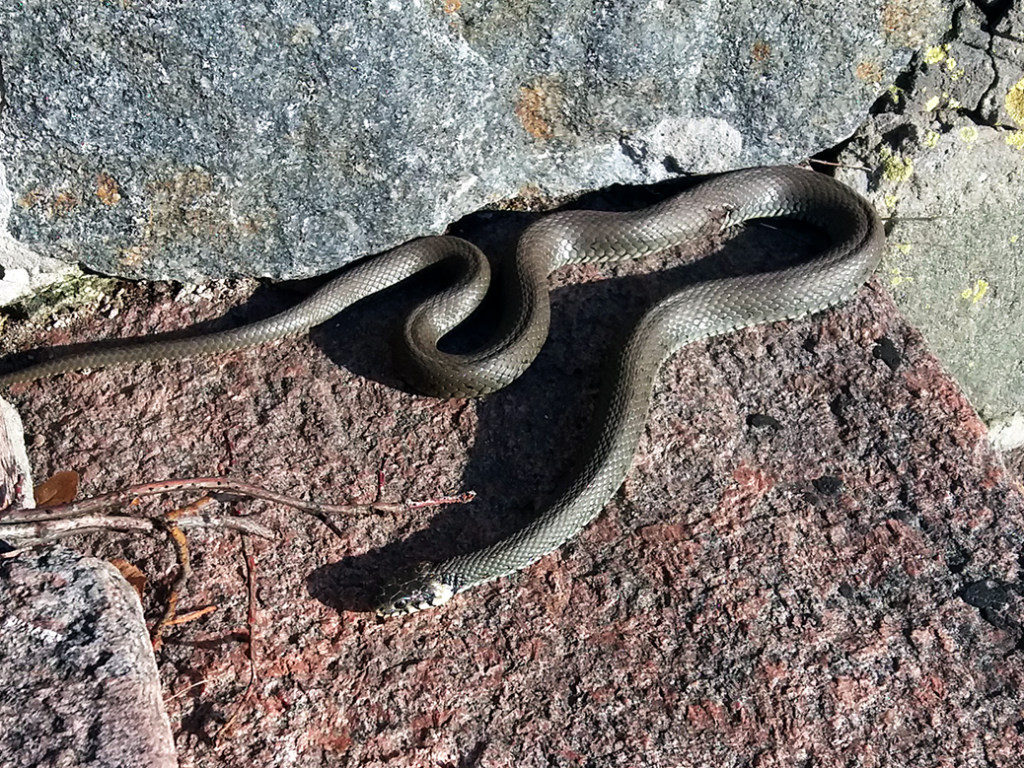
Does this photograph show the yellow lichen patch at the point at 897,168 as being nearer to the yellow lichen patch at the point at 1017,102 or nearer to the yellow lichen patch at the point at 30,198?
the yellow lichen patch at the point at 1017,102

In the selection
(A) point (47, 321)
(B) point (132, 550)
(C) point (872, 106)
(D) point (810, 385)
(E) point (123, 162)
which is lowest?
(B) point (132, 550)

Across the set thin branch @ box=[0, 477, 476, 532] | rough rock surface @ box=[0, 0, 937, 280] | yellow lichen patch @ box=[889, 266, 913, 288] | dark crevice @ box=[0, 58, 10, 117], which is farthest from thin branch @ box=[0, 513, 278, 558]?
yellow lichen patch @ box=[889, 266, 913, 288]

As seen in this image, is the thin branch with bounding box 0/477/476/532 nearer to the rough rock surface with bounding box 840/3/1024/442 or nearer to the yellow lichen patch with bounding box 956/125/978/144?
the rough rock surface with bounding box 840/3/1024/442

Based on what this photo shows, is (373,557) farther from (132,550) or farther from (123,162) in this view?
(123,162)

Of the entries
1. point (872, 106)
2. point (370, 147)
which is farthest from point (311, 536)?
point (872, 106)

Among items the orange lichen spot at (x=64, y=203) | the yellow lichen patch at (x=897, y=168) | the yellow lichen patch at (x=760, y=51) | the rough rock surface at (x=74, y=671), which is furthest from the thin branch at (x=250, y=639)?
the yellow lichen patch at (x=897, y=168)

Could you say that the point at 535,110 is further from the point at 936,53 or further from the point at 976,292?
the point at 976,292

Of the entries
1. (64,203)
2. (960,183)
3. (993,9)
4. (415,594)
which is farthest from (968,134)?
(64,203)

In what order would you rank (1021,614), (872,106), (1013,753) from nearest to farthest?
(1013,753) < (1021,614) < (872,106)
